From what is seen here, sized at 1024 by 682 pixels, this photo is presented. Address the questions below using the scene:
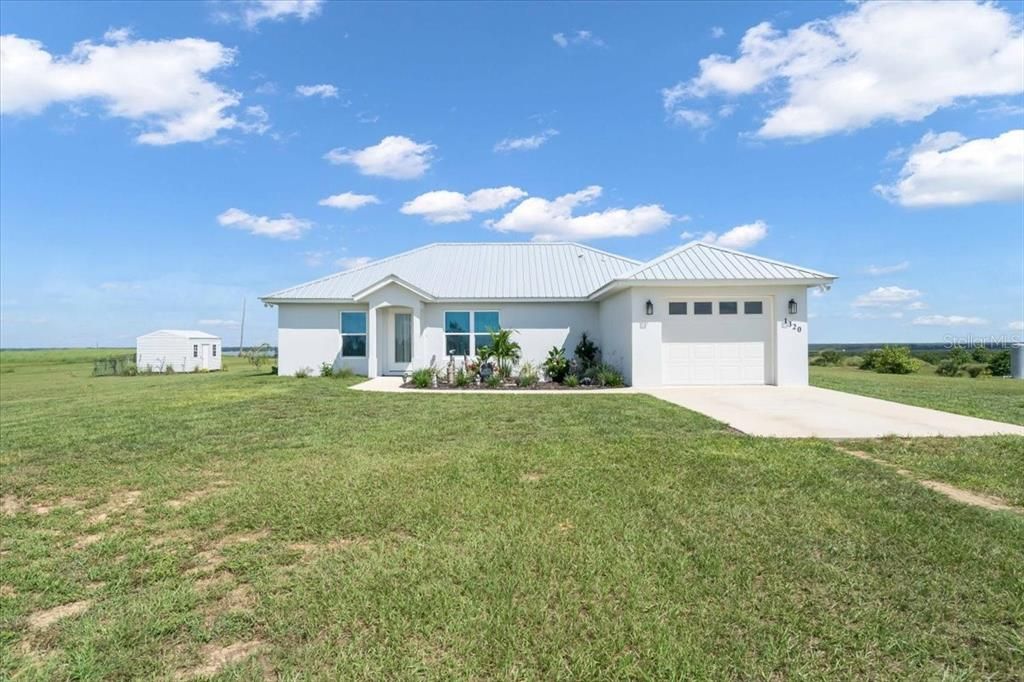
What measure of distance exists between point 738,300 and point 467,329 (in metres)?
9.11

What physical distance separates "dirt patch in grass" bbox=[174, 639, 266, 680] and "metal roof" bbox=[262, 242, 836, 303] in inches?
504

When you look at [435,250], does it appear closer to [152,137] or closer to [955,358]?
[152,137]

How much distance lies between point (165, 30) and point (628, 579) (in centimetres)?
1661

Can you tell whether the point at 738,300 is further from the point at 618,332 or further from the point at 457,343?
the point at 457,343

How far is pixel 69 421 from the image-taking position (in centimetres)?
956

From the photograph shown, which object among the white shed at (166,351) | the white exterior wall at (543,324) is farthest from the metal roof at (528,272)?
the white shed at (166,351)

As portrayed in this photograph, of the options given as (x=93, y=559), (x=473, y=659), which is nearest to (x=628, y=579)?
(x=473, y=659)

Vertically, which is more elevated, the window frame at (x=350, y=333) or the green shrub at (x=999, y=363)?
the window frame at (x=350, y=333)

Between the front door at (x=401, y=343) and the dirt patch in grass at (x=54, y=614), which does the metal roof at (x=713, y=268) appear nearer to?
the front door at (x=401, y=343)

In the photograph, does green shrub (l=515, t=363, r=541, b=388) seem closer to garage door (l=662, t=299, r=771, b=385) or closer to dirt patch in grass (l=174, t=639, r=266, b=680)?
garage door (l=662, t=299, r=771, b=385)

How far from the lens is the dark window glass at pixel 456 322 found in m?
19.1

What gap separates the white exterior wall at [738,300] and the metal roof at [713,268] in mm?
466

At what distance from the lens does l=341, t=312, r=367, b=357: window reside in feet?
64.3

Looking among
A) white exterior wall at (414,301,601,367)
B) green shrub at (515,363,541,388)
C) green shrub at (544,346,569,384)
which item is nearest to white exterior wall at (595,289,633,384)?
white exterior wall at (414,301,601,367)
